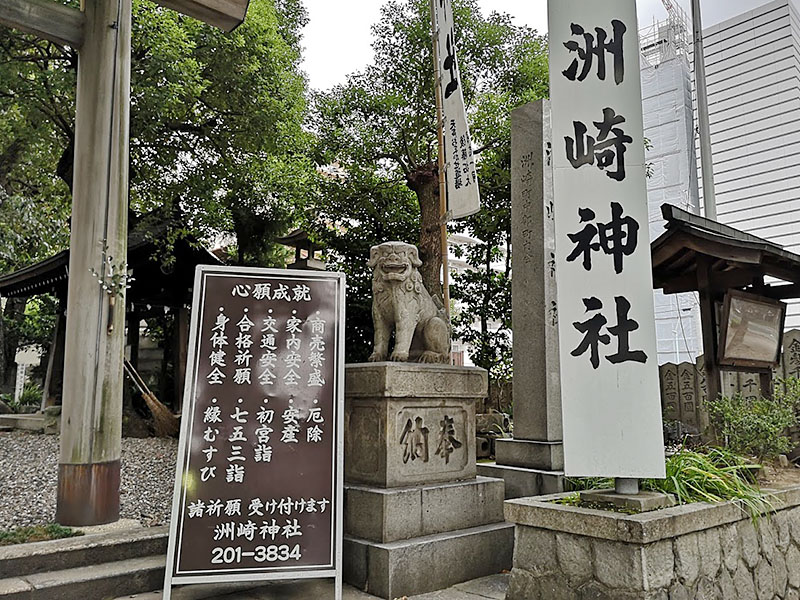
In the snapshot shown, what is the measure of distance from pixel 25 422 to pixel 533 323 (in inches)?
377

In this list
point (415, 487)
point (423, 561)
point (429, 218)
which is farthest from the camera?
point (429, 218)

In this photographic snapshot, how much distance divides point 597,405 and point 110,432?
368cm

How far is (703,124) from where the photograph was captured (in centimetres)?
1113

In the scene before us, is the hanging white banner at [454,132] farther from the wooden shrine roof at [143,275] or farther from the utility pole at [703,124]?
the wooden shrine roof at [143,275]

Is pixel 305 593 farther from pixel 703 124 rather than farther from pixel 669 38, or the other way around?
pixel 669 38

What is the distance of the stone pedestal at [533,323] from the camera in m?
5.44

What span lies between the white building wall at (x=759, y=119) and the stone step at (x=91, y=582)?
14519 millimetres

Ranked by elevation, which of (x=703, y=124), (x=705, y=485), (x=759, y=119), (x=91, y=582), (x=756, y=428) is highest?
(x=759, y=119)

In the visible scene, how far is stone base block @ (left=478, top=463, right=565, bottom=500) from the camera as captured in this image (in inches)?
201

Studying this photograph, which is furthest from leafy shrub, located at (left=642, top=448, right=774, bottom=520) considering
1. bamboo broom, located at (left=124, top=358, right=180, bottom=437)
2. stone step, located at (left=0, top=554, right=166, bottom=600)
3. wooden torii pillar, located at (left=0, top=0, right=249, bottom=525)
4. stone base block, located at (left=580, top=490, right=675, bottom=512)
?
bamboo broom, located at (left=124, top=358, right=180, bottom=437)

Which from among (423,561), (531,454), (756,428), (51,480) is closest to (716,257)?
(756,428)

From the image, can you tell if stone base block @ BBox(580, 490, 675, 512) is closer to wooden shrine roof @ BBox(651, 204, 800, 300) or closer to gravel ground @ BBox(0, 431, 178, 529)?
wooden shrine roof @ BBox(651, 204, 800, 300)

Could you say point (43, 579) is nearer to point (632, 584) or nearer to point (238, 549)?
point (238, 549)

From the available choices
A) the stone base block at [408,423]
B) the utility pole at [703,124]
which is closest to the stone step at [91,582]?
the stone base block at [408,423]
